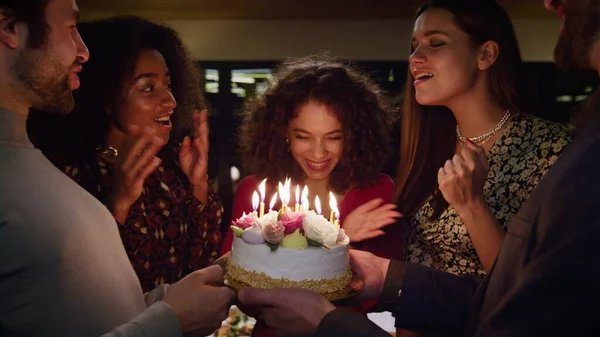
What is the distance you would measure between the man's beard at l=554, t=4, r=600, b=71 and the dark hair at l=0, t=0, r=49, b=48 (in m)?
1.44

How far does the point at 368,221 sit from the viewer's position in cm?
255

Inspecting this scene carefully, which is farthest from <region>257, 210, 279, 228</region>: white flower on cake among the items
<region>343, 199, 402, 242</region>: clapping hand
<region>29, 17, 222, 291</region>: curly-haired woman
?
<region>29, 17, 222, 291</region>: curly-haired woman

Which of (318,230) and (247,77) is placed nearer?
(318,230)

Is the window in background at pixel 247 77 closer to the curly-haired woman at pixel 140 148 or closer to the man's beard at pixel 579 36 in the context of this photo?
the curly-haired woman at pixel 140 148

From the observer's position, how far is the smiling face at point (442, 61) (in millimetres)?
2541

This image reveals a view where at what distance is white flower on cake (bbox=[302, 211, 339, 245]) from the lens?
1.99 m

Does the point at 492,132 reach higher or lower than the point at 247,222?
higher

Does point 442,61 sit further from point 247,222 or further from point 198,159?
point 198,159

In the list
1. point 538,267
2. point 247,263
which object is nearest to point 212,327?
point 247,263

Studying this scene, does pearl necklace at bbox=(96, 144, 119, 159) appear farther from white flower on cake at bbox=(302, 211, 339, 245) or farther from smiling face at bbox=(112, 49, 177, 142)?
white flower on cake at bbox=(302, 211, 339, 245)

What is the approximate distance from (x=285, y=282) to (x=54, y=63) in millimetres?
1097

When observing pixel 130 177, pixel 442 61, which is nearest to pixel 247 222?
pixel 130 177

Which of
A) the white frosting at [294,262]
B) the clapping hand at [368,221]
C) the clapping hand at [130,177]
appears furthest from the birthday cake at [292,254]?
the clapping hand at [130,177]

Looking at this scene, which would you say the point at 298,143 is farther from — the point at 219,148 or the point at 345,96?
the point at 219,148
